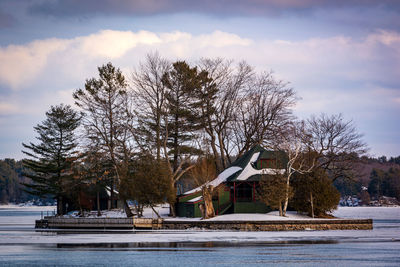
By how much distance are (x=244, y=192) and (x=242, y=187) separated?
55cm

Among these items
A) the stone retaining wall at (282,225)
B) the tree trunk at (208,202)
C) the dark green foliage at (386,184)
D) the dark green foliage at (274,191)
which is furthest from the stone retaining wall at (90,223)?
the dark green foliage at (386,184)

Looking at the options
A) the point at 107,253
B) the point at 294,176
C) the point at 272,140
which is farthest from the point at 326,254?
the point at 272,140

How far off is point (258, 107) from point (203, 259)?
4446 cm

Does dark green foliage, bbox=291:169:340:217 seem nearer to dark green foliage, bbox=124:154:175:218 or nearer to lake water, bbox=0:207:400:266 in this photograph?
dark green foliage, bbox=124:154:175:218

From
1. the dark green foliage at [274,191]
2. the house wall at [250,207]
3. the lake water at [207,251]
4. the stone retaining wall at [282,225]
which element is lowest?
the lake water at [207,251]

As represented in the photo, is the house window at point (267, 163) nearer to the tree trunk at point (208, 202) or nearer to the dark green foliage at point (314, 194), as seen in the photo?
the dark green foliage at point (314, 194)

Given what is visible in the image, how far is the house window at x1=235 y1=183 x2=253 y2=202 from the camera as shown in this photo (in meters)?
57.9

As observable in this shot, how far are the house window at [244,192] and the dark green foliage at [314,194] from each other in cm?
470

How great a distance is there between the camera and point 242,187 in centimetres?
5825

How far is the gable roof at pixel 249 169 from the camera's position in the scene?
5731cm

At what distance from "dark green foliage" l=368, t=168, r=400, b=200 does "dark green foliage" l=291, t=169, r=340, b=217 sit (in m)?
100

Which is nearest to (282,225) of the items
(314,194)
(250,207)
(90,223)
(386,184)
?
(314,194)

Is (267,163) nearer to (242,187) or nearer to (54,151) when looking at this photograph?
(242,187)

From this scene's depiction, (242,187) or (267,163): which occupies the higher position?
(267,163)
